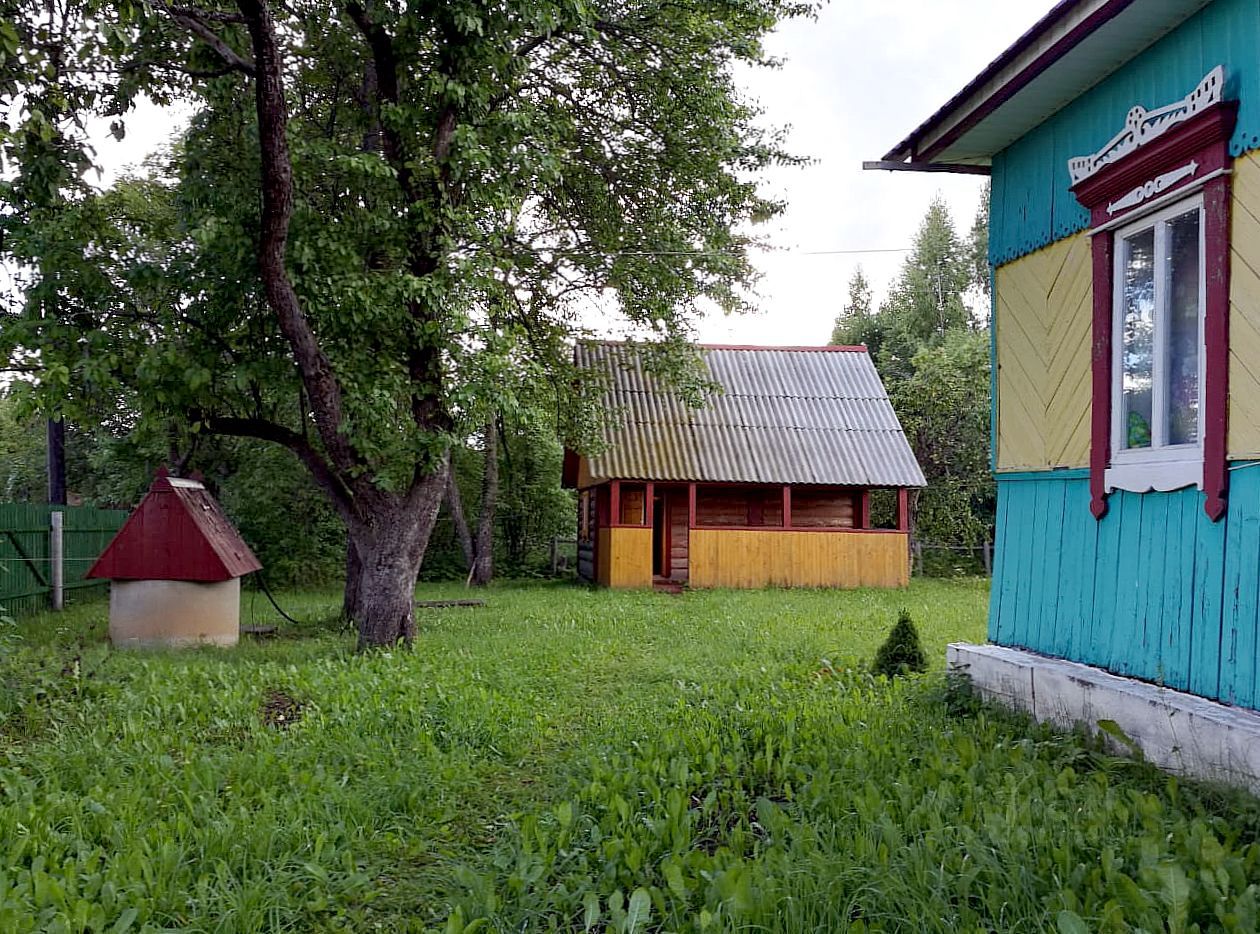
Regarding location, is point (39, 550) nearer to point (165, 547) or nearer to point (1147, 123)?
point (165, 547)

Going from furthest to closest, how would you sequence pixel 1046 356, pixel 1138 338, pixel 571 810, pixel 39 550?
pixel 39 550 < pixel 1046 356 < pixel 1138 338 < pixel 571 810

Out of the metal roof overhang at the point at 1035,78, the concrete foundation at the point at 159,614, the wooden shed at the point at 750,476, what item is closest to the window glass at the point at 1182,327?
the metal roof overhang at the point at 1035,78

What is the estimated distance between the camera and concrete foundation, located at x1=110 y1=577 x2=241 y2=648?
11211 millimetres

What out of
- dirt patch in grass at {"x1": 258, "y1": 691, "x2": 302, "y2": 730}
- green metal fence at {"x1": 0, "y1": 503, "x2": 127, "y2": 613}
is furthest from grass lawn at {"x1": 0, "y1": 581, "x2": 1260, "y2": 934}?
green metal fence at {"x1": 0, "y1": 503, "x2": 127, "y2": 613}

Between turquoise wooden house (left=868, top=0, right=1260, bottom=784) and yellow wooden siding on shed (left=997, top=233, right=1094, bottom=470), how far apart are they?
0.02m

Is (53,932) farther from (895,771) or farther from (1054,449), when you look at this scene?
(1054,449)

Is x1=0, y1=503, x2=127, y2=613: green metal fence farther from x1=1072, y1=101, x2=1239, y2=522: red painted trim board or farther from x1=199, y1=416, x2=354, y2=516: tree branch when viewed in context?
x1=1072, y1=101, x2=1239, y2=522: red painted trim board

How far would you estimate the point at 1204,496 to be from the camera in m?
5.11

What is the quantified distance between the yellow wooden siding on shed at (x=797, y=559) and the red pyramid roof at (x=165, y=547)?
434 inches

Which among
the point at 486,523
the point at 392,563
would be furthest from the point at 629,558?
the point at 392,563

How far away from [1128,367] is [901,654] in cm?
383

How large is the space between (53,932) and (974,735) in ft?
16.0

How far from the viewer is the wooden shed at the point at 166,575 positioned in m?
11.2

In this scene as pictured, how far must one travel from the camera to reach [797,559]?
20734mm
